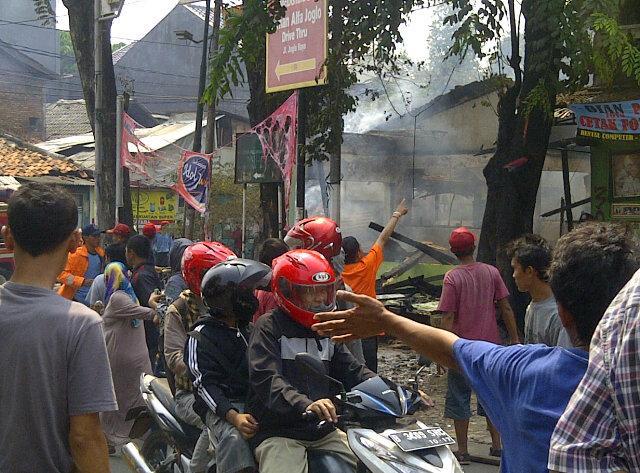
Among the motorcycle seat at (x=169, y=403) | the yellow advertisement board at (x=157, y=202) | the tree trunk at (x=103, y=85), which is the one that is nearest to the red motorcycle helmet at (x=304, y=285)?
the motorcycle seat at (x=169, y=403)

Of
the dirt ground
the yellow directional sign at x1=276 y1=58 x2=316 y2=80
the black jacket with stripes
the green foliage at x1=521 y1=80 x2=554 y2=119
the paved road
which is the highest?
the yellow directional sign at x1=276 y1=58 x2=316 y2=80

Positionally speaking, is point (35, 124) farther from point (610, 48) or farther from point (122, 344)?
point (122, 344)

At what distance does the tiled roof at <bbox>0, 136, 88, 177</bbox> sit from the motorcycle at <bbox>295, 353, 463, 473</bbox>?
23.2 meters

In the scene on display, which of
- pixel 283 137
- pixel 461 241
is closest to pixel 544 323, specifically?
pixel 461 241

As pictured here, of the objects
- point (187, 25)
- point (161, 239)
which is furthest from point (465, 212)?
point (187, 25)

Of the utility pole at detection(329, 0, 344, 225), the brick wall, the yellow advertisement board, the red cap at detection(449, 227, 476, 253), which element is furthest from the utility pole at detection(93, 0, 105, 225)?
the brick wall

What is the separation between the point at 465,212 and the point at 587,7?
42.8 feet

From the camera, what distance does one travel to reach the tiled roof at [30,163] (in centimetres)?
2583

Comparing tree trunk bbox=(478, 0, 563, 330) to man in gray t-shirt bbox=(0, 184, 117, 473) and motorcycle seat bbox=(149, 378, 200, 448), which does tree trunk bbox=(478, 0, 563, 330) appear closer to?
motorcycle seat bbox=(149, 378, 200, 448)

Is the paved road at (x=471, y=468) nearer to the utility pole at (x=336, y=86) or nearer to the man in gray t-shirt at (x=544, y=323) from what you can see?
the man in gray t-shirt at (x=544, y=323)

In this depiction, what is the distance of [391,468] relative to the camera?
11.8ft

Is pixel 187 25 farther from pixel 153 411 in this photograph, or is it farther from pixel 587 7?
pixel 153 411

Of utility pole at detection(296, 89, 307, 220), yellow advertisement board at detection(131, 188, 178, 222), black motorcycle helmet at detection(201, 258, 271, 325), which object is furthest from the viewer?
yellow advertisement board at detection(131, 188, 178, 222)

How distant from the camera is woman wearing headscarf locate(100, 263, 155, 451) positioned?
274 inches
